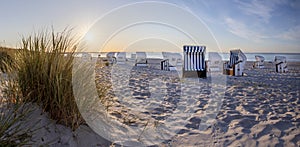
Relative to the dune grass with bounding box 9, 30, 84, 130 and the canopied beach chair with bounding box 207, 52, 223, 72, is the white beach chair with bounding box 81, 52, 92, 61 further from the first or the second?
the canopied beach chair with bounding box 207, 52, 223, 72

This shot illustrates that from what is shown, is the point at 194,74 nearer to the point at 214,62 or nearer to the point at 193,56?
the point at 193,56

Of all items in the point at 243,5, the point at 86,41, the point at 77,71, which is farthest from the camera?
the point at 243,5

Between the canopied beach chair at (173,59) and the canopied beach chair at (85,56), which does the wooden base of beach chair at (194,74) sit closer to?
the canopied beach chair at (173,59)

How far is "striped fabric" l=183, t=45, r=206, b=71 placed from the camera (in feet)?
25.7

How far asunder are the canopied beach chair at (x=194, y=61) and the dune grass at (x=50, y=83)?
19.1 feet

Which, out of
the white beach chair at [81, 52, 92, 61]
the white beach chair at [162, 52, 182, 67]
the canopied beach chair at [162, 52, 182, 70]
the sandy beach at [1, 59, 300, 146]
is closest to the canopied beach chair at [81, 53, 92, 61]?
the white beach chair at [81, 52, 92, 61]

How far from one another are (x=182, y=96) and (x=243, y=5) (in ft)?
16.6

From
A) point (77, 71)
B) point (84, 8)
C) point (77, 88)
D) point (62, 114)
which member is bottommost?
point (62, 114)

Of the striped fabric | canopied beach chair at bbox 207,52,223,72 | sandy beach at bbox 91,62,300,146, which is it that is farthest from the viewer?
canopied beach chair at bbox 207,52,223,72

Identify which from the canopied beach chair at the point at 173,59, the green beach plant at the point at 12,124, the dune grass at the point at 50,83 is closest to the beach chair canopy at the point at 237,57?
the canopied beach chair at the point at 173,59

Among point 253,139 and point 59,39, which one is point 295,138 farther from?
point 59,39

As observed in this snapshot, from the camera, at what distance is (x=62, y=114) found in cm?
226

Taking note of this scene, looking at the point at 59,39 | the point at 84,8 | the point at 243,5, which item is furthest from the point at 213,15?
the point at 59,39

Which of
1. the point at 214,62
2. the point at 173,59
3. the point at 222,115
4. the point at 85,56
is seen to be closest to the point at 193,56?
the point at 214,62
